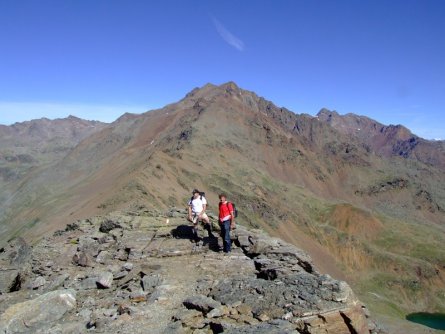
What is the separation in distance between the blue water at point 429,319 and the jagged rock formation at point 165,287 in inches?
2794

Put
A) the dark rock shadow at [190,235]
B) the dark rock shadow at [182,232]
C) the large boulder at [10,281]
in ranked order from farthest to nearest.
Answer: the dark rock shadow at [182,232] → the dark rock shadow at [190,235] → the large boulder at [10,281]

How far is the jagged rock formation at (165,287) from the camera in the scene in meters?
12.8

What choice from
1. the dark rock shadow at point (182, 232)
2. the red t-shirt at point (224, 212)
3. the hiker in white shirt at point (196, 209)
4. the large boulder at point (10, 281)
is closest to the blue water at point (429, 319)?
the dark rock shadow at point (182, 232)

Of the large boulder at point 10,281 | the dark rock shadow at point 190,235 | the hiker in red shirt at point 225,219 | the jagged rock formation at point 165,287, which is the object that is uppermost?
the hiker in red shirt at point 225,219

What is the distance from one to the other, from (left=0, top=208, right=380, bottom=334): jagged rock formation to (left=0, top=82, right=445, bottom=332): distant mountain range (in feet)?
119

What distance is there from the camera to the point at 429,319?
84750mm

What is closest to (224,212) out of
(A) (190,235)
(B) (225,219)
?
(B) (225,219)

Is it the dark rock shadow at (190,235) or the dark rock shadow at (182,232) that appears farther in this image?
the dark rock shadow at (182,232)

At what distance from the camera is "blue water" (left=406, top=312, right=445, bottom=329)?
80938 mm

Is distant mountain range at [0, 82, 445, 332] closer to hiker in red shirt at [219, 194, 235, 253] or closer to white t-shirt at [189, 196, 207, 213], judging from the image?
white t-shirt at [189, 196, 207, 213]

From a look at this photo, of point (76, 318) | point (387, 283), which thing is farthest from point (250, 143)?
point (76, 318)

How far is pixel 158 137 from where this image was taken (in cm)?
14662

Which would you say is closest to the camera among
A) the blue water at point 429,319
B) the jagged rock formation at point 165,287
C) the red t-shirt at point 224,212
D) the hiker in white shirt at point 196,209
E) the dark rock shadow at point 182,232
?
the jagged rock formation at point 165,287

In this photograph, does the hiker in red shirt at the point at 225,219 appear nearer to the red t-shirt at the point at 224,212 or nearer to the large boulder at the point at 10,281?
the red t-shirt at the point at 224,212
